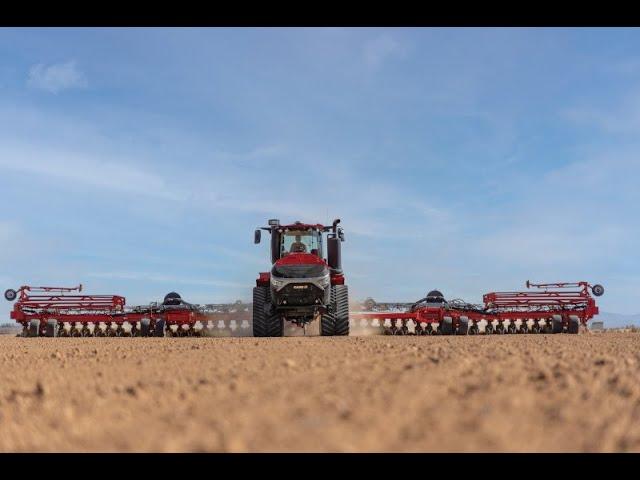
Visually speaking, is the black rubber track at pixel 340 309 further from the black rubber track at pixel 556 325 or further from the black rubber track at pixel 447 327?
the black rubber track at pixel 556 325

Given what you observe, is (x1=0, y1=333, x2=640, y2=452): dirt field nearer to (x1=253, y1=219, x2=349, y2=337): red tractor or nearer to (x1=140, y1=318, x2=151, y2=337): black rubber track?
(x1=253, y1=219, x2=349, y2=337): red tractor

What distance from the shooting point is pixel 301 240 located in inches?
612

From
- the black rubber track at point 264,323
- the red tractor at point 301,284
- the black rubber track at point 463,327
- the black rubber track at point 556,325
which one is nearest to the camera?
the red tractor at point 301,284

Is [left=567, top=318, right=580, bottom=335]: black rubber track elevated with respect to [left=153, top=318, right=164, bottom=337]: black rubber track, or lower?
lower

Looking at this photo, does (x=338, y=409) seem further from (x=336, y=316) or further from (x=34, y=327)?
(x=34, y=327)

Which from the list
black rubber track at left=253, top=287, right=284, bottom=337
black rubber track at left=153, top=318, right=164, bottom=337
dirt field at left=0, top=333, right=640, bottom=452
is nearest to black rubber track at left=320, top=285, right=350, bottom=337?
black rubber track at left=253, top=287, right=284, bottom=337

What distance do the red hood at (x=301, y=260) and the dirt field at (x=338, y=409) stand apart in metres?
9.63

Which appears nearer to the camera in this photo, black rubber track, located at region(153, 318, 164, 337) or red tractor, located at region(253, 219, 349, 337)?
red tractor, located at region(253, 219, 349, 337)

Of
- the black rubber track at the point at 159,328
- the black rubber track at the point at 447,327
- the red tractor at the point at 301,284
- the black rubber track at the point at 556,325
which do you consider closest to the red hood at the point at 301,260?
the red tractor at the point at 301,284

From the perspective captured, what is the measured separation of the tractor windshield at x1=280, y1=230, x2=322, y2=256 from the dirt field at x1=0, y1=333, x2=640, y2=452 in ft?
35.2

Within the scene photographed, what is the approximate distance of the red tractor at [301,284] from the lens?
14.2 metres

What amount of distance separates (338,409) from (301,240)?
12725 mm

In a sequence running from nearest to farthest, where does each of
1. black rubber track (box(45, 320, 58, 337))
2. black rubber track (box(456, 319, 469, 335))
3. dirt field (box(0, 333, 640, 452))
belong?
dirt field (box(0, 333, 640, 452)), black rubber track (box(456, 319, 469, 335)), black rubber track (box(45, 320, 58, 337))

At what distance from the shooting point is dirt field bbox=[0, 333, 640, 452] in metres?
2.37
